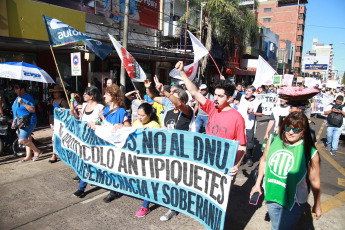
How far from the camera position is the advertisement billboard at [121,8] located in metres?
12.8

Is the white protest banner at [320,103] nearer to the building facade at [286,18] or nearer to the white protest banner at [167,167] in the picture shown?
the white protest banner at [167,167]

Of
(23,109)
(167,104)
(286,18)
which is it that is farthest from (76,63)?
(286,18)

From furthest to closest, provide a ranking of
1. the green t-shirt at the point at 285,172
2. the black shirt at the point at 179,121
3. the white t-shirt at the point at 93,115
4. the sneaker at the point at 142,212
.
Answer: the white t-shirt at the point at 93,115 < the black shirt at the point at 179,121 < the sneaker at the point at 142,212 < the green t-shirt at the point at 285,172

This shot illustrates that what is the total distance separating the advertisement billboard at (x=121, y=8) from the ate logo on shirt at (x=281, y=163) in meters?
12.2

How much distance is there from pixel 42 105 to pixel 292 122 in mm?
11000

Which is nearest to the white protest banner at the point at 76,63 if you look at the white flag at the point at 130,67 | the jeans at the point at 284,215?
the white flag at the point at 130,67

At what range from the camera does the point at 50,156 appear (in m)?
6.52

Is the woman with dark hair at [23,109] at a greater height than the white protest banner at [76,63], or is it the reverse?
the white protest banner at [76,63]

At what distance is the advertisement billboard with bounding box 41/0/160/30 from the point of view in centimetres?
1277

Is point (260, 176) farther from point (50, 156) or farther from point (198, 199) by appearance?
point (50, 156)

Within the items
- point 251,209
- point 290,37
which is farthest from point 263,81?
point 290,37

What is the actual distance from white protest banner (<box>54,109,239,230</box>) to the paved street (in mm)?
352

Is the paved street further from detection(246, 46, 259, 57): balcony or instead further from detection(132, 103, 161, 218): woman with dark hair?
detection(246, 46, 259, 57): balcony

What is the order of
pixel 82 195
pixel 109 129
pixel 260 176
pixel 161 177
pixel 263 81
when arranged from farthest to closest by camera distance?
pixel 263 81
pixel 82 195
pixel 109 129
pixel 161 177
pixel 260 176
